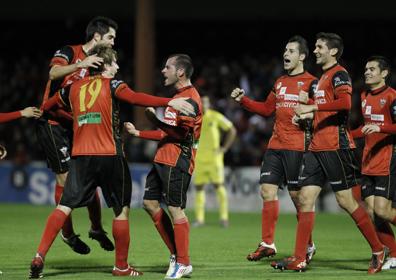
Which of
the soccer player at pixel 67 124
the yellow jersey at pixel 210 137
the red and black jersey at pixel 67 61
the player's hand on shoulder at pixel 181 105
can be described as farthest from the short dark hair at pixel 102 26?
the yellow jersey at pixel 210 137

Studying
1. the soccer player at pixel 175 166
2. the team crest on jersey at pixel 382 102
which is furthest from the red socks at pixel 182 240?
the team crest on jersey at pixel 382 102

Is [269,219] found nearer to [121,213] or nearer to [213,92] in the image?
[121,213]

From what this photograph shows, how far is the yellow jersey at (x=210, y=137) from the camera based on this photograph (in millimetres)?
16255

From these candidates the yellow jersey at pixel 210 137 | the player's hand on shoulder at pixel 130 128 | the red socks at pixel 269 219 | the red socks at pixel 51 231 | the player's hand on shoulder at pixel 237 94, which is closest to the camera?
the red socks at pixel 51 231

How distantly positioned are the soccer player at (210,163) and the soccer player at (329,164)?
6202 millimetres

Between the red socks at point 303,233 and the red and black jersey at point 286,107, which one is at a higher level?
the red and black jersey at point 286,107

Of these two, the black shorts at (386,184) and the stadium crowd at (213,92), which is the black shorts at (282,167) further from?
the stadium crowd at (213,92)

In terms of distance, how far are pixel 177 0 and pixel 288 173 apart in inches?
728

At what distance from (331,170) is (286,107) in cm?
114

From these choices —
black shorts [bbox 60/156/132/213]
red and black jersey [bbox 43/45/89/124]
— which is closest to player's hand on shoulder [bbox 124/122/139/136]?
black shorts [bbox 60/156/132/213]

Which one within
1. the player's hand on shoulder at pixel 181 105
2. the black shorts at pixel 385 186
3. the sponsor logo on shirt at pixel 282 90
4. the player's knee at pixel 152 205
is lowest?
the player's knee at pixel 152 205

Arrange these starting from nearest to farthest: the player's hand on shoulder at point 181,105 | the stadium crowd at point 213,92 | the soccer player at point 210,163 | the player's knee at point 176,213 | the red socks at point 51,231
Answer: the player's hand on shoulder at point 181,105
the red socks at point 51,231
the player's knee at point 176,213
the soccer player at point 210,163
the stadium crowd at point 213,92

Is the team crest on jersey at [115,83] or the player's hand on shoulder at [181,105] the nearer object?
the player's hand on shoulder at [181,105]

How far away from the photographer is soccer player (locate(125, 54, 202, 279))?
8898mm
